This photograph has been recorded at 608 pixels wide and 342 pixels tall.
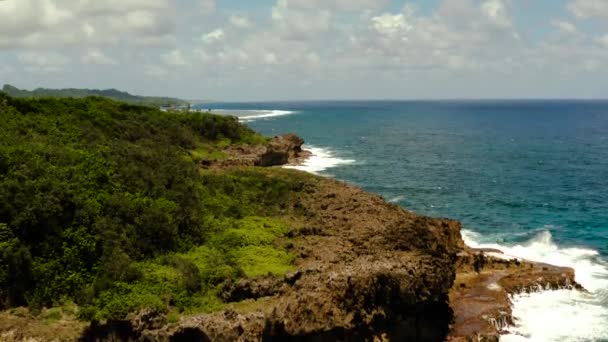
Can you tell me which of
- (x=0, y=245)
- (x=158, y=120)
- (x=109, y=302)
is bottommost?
(x=109, y=302)

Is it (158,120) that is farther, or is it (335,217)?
(158,120)

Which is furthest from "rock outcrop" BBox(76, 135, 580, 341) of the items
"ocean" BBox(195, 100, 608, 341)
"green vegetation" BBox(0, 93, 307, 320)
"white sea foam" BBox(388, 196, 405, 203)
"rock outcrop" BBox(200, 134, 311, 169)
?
"white sea foam" BBox(388, 196, 405, 203)

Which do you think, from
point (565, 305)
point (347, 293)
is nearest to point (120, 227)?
point (347, 293)

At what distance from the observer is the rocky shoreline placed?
23344 mm

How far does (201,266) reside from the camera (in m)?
28.5

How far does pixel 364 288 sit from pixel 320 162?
6892 cm

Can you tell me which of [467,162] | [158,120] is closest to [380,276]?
[158,120]

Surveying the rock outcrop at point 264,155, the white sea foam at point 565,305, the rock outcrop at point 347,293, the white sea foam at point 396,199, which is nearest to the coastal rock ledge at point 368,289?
the rock outcrop at point 347,293

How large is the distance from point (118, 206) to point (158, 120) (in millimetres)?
42810

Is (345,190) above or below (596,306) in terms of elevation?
above

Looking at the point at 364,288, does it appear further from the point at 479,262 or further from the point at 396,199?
the point at 396,199

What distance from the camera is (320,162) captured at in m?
94.1

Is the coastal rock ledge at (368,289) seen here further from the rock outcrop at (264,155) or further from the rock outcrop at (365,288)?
the rock outcrop at (264,155)

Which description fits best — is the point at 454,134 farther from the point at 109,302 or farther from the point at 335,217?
the point at 109,302
